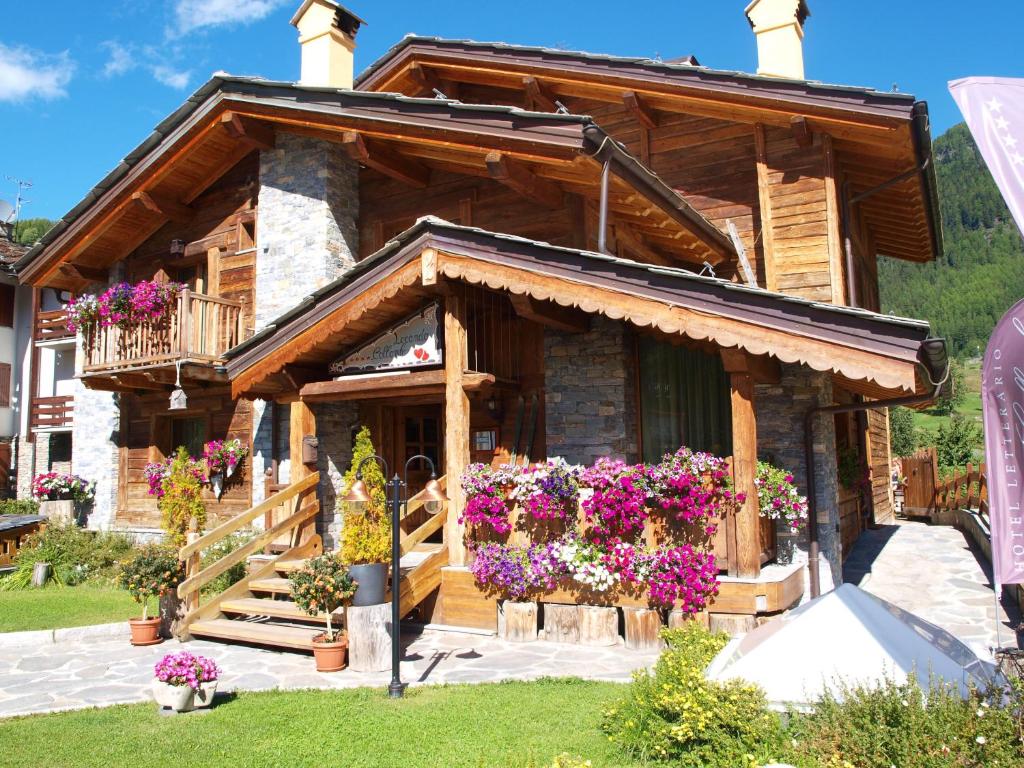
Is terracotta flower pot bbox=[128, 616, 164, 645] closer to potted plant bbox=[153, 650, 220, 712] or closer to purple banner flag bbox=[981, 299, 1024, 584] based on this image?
potted plant bbox=[153, 650, 220, 712]

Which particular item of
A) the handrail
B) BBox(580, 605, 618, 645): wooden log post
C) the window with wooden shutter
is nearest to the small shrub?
the handrail

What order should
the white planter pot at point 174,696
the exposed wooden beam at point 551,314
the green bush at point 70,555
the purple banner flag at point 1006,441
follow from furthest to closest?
the green bush at point 70,555 < the exposed wooden beam at point 551,314 < the white planter pot at point 174,696 < the purple banner flag at point 1006,441

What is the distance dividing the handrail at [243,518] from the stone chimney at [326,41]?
7032mm

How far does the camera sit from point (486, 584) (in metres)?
9.03

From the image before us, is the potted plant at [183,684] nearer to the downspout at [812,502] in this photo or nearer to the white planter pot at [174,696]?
the white planter pot at [174,696]

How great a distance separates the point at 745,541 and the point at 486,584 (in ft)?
9.36

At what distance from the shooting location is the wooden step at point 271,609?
9.15m

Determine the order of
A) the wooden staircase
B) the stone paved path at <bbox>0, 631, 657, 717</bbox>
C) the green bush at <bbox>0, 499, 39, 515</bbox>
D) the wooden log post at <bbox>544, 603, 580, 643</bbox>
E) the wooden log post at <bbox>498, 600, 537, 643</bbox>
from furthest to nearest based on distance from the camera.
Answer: the green bush at <bbox>0, 499, 39, 515</bbox> < the wooden staircase < the wooden log post at <bbox>498, 600, 537, 643</bbox> < the wooden log post at <bbox>544, 603, 580, 643</bbox> < the stone paved path at <bbox>0, 631, 657, 717</bbox>

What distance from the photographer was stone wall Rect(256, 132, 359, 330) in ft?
43.0

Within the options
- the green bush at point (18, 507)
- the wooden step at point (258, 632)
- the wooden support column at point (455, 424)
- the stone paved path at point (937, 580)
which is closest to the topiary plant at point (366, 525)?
Result: the wooden step at point (258, 632)

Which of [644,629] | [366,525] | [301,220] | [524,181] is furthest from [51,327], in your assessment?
[644,629]

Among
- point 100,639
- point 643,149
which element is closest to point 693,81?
point 643,149

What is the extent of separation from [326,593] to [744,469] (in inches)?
169

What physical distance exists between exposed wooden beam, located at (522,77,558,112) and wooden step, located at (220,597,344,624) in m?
8.66
